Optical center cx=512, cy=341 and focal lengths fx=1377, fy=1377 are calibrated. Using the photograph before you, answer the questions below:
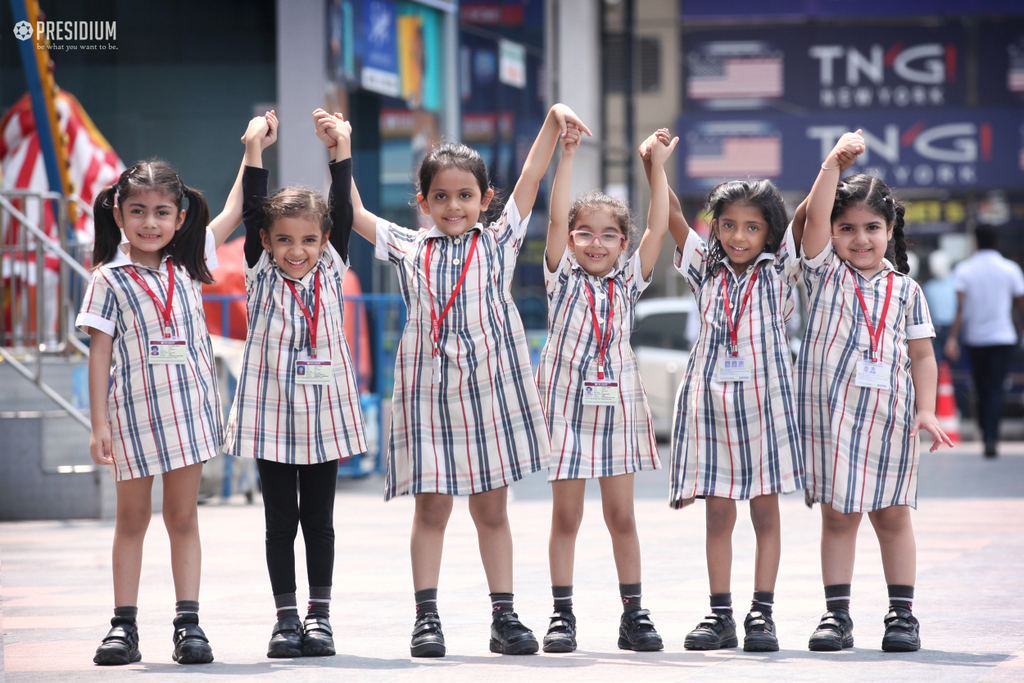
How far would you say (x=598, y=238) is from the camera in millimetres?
4559

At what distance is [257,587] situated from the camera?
5703mm

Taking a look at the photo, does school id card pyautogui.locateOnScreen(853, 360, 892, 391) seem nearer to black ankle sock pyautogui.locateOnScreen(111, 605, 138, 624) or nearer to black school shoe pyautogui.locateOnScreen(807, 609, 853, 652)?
black school shoe pyautogui.locateOnScreen(807, 609, 853, 652)

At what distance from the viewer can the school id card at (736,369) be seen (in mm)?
4422

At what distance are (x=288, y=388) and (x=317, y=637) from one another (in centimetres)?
79

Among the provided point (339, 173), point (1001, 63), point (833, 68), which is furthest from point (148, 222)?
point (1001, 63)

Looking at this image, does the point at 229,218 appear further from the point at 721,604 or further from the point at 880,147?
the point at 880,147

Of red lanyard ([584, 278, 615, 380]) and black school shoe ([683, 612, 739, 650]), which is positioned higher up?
red lanyard ([584, 278, 615, 380])

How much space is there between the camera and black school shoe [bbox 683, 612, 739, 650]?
4305 mm

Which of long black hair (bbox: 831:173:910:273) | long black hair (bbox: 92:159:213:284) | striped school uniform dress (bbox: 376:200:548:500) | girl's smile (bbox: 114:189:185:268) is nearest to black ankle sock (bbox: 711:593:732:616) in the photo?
striped school uniform dress (bbox: 376:200:548:500)

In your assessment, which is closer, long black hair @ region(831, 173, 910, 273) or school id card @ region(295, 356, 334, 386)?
school id card @ region(295, 356, 334, 386)

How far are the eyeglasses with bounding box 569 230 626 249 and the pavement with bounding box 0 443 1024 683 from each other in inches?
51.4

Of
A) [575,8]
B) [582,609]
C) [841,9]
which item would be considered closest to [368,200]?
[575,8]

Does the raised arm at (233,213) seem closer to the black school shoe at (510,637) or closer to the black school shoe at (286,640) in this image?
the black school shoe at (286,640)

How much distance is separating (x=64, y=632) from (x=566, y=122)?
2453 millimetres
